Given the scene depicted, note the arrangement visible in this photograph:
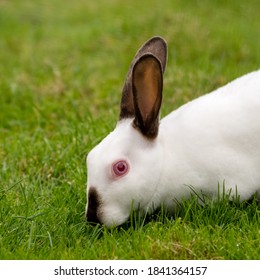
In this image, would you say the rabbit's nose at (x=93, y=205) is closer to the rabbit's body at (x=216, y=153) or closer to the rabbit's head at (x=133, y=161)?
the rabbit's head at (x=133, y=161)

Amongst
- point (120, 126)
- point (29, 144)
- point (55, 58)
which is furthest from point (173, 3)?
point (120, 126)

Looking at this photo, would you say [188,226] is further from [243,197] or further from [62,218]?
[62,218]

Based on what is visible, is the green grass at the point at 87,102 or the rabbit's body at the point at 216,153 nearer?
the green grass at the point at 87,102

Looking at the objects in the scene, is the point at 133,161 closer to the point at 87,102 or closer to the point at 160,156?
the point at 160,156

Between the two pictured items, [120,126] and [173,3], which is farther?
[173,3]

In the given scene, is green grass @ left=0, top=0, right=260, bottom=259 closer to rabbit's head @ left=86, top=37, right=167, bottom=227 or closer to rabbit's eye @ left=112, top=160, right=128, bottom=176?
rabbit's head @ left=86, top=37, right=167, bottom=227

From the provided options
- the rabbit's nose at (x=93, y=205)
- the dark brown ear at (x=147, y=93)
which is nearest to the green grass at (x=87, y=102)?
the rabbit's nose at (x=93, y=205)

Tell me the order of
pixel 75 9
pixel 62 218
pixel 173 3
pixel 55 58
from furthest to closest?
pixel 75 9, pixel 173 3, pixel 55 58, pixel 62 218

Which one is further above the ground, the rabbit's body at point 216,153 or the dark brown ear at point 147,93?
the dark brown ear at point 147,93
